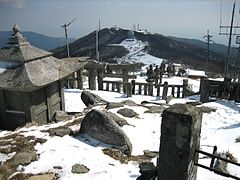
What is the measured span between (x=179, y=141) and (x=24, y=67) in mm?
8229

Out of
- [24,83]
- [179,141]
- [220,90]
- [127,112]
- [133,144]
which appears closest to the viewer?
[179,141]

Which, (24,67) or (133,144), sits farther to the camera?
(24,67)

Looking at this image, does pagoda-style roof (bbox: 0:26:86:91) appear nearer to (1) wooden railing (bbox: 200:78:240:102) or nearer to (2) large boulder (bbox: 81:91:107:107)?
(2) large boulder (bbox: 81:91:107:107)

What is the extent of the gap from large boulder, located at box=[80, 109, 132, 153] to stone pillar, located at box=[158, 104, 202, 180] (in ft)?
10.6

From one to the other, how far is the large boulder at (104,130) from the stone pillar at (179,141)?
3228 mm

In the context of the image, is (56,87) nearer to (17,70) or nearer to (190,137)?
(17,70)

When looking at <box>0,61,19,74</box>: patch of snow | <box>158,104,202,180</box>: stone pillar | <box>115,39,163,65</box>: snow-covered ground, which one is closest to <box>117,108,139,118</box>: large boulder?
<box>0,61,19,74</box>: patch of snow

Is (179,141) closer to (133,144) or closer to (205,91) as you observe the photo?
(133,144)

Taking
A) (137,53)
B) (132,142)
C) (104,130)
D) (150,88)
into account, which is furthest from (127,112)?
(137,53)

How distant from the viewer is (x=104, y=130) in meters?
7.49

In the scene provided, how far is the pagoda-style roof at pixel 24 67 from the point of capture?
9859 millimetres

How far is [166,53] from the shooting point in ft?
230

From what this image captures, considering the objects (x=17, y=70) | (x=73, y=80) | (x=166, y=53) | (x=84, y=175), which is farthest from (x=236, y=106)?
(x=166, y=53)

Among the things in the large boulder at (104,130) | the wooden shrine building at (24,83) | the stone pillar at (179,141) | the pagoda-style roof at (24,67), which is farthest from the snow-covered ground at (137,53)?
the stone pillar at (179,141)
